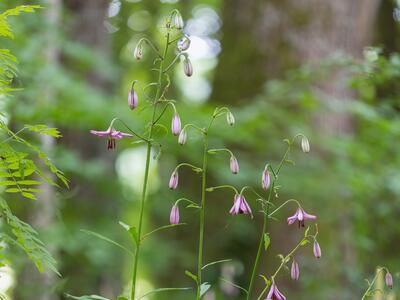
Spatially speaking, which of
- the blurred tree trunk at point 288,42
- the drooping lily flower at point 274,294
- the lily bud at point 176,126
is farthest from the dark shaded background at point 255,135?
the drooping lily flower at point 274,294

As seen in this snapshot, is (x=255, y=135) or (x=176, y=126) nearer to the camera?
(x=176, y=126)

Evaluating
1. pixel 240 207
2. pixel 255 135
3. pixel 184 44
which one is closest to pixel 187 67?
pixel 184 44

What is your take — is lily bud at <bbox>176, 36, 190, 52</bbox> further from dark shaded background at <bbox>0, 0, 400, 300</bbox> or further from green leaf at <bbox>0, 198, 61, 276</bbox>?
dark shaded background at <bbox>0, 0, 400, 300</bbox>

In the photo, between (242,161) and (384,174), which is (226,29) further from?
(384,174)

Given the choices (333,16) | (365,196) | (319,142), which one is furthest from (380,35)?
(365,196)

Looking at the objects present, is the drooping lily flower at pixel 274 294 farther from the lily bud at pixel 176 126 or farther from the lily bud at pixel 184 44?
the lily bud at pixel 184 44

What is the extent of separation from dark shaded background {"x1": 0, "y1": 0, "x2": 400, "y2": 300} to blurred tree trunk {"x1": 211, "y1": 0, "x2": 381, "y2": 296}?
0.5 inches

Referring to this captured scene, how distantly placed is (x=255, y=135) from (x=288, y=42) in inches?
53.7

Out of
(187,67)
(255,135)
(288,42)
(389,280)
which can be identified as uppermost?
(187,67)

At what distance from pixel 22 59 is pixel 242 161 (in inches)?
103

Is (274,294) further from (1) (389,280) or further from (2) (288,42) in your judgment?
(2) (288,42)

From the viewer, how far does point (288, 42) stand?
7188 millimetres

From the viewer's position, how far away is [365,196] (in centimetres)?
563

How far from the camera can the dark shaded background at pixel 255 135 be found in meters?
5.07
